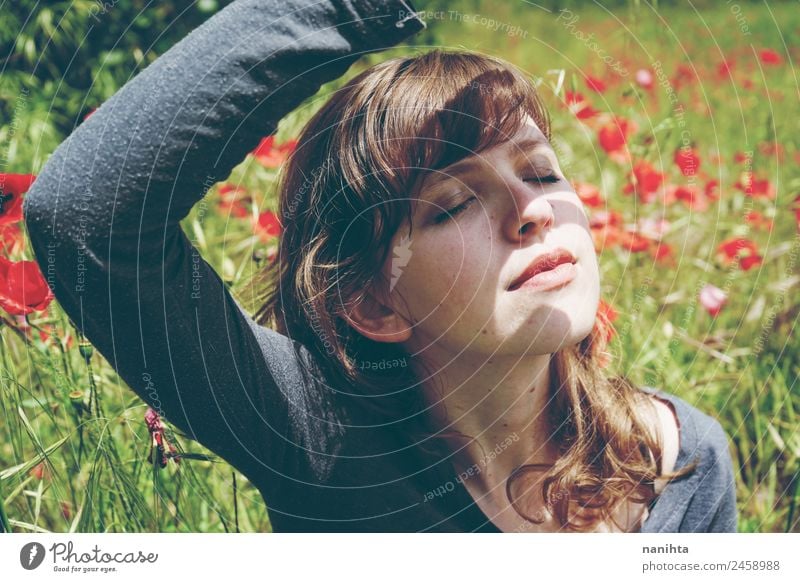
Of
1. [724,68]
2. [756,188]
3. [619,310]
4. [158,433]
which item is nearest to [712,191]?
[756,188]

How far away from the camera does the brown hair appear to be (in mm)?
551

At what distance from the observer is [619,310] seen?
2.89 feet

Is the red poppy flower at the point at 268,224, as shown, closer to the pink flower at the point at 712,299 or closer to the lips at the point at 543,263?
the lips at the point at 543,263

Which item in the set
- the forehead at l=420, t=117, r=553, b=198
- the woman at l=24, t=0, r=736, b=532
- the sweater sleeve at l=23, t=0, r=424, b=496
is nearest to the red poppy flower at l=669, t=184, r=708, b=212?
the woman at l=24, t=0, r=736, b=532

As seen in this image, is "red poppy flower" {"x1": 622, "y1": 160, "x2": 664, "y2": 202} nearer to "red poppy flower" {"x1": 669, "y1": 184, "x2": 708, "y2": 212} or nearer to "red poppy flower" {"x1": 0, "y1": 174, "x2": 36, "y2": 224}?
"red poppy flower" {"x1": 669, "y1": 184, "x2": 708, "y2": 212}

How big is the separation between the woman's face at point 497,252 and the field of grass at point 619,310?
14cm

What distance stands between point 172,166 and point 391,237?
180mm

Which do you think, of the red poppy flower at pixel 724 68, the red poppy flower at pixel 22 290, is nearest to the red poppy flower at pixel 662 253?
the red poppy flower at pixel 724 68

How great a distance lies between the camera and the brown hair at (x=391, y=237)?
55cm

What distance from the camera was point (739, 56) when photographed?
1.77 meters

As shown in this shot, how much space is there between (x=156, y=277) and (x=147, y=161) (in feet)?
0.22

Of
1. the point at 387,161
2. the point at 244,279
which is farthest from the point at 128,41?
Result: the point at 387,161
